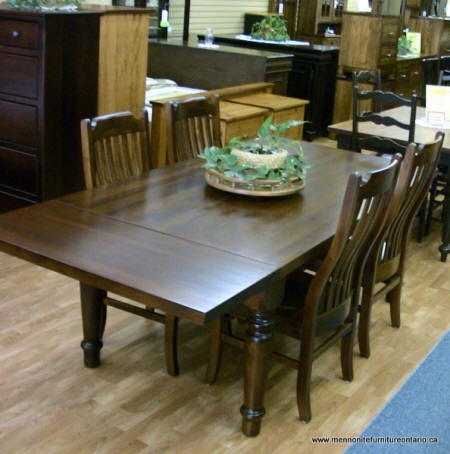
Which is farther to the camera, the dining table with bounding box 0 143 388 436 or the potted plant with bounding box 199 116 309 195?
the potted plant with bounding box 199 116 309 195

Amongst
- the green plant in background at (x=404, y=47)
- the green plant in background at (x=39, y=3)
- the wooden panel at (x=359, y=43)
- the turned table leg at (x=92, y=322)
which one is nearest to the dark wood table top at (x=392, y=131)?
the green plant in background at (x=39, y=3)

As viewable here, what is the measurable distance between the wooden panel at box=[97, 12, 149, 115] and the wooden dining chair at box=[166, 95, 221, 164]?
1.11 metres

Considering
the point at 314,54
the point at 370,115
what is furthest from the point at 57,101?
the point at 314,54

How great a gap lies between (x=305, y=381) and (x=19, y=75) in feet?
8.53

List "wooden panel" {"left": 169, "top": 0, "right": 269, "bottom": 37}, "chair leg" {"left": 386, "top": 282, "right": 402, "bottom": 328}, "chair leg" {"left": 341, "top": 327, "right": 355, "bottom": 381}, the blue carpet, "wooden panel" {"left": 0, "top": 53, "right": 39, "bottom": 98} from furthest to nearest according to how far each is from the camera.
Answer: "wooden panel" {"left": 169, "top": 0, "right": 269, "bottom": 37}
"wooden panel" {"left": 0, "top": 53, "right": 39, "bottom": 98}
"chair leg" {"left": 386, "top": 282, "right": 402, "bottom": 328}
"chair leg" {"left": 341, "top": 327, "right": 355, "bottom": 381}
the blue carpet

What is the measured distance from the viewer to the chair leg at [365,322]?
115 inches

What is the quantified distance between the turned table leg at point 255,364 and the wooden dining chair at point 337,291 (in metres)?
0.09

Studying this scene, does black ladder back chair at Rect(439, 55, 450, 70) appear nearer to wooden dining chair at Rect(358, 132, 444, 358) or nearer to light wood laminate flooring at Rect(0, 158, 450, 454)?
light wood laminate flooring at Rect(0, 158, 450, 454)

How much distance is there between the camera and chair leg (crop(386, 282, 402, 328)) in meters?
3.31

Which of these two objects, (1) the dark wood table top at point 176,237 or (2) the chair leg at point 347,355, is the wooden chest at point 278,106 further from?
(2) the chair leg at point 347,355

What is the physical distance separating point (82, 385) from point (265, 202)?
103 cm

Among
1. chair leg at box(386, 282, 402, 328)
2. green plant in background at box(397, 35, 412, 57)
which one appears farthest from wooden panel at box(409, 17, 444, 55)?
chair leg at box(386, 282, 402, 328)

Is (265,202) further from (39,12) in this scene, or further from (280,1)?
(280,1)

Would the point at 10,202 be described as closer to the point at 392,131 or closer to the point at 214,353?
the point at 214,353
